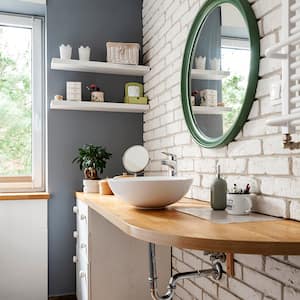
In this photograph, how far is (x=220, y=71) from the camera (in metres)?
1.88

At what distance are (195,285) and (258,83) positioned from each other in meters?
1.14

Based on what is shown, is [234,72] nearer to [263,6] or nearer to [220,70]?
[220,70]

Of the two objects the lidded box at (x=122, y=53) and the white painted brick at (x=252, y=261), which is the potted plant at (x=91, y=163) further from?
the white painted brick at (x=252, y=261)

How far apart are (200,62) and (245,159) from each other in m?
0.69

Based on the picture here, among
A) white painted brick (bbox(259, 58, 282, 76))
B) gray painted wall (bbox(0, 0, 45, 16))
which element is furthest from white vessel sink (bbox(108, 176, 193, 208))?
gray painted wall (bbox(0, 0, 45, 16))

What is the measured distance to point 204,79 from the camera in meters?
2.04

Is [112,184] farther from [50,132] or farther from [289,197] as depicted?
A: [50,132]

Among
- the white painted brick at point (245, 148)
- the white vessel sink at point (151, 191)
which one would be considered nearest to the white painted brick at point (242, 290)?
the white vessel sink at point (151, 191)

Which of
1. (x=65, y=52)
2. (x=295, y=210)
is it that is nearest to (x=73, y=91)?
(x=65, y=52)

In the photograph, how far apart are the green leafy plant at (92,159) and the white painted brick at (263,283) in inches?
59.9

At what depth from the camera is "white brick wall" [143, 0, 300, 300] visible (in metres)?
1.39

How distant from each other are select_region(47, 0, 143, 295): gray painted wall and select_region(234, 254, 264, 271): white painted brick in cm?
167

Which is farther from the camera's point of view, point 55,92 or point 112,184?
point 55,92

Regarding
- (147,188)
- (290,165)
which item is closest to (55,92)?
(147,188)
